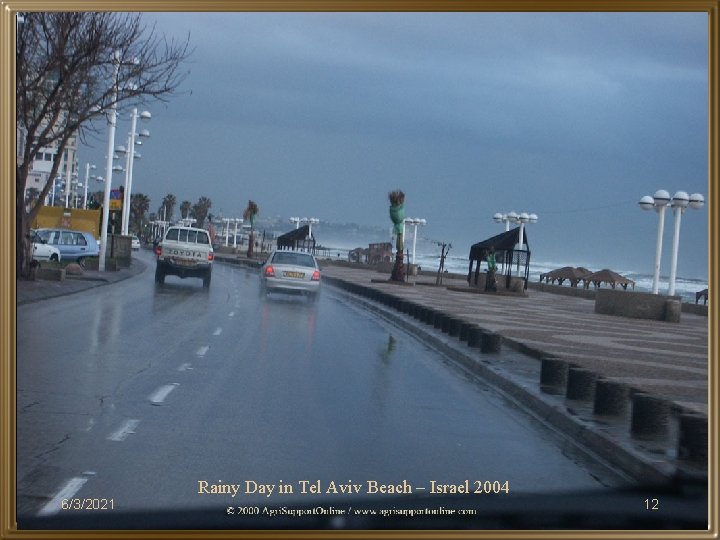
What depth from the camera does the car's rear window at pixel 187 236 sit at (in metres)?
36.3

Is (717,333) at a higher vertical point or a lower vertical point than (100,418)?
higher

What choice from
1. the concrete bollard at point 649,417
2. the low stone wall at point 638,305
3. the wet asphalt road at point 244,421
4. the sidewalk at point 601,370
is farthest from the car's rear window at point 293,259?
the concrete bollard at point 649,417

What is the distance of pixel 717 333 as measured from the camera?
6.03 m

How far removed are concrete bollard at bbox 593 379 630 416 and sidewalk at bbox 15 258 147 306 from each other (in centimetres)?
1391

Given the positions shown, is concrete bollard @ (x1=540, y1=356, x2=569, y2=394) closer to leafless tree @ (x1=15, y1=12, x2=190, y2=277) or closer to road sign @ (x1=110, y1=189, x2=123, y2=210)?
leafless tree @ (x1=15, y1=12, x2=190, y2=277)

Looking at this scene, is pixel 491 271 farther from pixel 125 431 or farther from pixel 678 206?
pixel 125 431

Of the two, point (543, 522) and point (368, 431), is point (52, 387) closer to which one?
point (368, 431)

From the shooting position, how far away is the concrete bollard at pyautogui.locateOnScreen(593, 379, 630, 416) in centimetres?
1151

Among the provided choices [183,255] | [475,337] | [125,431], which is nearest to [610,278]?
[183,255]

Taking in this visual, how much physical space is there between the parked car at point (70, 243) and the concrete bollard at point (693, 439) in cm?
3712

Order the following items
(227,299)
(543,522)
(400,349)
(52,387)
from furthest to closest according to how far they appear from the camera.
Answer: (227,299)
(400,349)
(52,387)
(543,522)

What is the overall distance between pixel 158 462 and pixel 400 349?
12020 millimetres

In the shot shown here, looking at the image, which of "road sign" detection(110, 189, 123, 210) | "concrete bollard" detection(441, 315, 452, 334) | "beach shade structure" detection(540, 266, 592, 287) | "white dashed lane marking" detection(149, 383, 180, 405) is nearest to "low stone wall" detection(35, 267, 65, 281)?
"concrete bollard" detection(441, 315, 452, 334)

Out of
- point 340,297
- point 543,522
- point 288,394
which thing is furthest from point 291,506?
point 340,297
